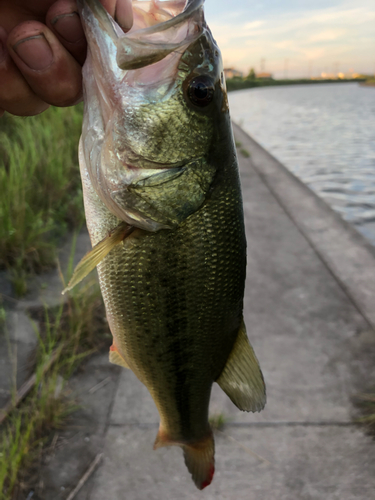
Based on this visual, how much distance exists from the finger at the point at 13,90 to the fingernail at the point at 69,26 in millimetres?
195

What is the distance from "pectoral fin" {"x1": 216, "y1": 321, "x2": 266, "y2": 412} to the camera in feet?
4.42

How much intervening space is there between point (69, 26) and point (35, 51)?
0.40 ft

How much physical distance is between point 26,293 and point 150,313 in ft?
8.05

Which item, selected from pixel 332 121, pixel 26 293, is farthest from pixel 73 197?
pixel 332 121

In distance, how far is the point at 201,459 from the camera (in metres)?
1.55

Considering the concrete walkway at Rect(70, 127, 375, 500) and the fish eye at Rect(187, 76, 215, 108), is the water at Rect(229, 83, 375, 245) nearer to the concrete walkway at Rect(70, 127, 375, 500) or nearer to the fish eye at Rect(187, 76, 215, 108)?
the concrete walkway at Rect(70, 127, 375, 500)

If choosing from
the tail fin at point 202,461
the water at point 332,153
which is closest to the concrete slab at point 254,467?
the tail fin at point 202,461

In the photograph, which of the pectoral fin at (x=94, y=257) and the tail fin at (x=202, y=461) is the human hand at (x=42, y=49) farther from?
the tail fin at (x=202, y=461)

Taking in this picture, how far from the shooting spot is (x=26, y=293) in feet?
11.0

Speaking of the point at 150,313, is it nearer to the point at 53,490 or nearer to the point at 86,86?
the point at 86,86

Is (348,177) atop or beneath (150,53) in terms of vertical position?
beneath

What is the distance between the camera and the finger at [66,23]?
3.53 feet

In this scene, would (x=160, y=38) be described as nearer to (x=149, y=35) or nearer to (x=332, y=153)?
(x=149, y=35)

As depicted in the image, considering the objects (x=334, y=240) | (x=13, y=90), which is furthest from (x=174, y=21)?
(x=334, y=240)
